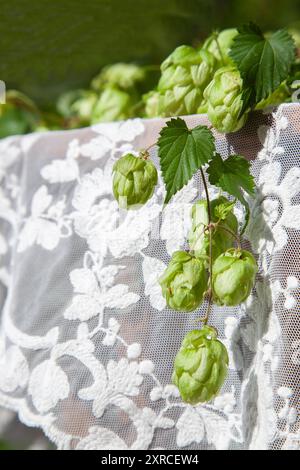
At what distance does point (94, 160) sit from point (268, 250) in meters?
0.27

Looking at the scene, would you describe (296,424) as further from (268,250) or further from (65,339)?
(65,339)

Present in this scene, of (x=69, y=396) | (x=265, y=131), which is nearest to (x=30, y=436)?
(x=69, y=396)

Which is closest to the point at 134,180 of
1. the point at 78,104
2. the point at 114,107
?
the point at 114,107

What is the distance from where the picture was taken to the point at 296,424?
1.97 ft

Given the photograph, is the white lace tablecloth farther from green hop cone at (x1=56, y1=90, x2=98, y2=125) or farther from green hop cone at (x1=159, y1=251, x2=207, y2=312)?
green hop cone at (x1=56, y1=90, x2=98, y2=125)

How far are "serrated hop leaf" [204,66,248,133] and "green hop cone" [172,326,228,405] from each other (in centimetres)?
21

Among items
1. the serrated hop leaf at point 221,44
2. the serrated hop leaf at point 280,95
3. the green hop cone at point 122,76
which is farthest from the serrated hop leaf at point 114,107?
the serrated hop leaf at point 280,95

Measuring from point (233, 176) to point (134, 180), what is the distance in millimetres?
94

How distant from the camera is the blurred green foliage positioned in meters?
1.00

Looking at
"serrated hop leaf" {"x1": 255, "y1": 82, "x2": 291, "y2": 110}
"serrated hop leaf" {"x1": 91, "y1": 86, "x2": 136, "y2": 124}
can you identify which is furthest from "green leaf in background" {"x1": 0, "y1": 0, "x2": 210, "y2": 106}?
"serrated hop leaf" {"x1": 255, "y1": 82, "x2": 291, "y2": 110}

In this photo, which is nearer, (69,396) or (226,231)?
(226,231)

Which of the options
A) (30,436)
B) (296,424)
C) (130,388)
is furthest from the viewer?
(30,436)

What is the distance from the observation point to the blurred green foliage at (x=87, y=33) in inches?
39.6

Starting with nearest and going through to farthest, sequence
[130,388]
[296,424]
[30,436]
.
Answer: [296,424] < [130,388] < [30,436]
